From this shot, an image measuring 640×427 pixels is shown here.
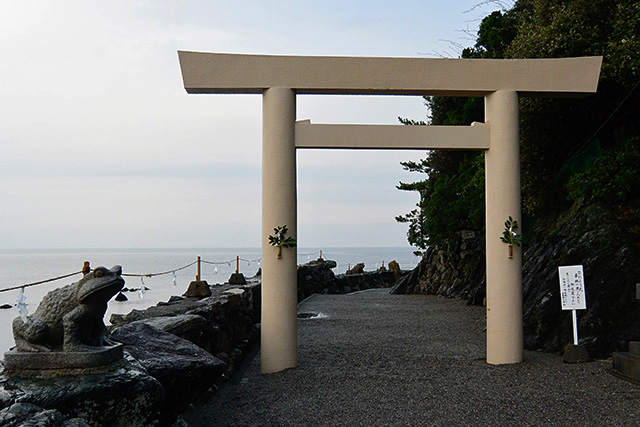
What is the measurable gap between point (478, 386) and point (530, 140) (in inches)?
204

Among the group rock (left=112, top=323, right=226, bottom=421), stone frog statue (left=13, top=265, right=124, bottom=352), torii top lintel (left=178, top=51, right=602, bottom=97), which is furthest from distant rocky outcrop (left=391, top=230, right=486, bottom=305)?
stone frog statue (left=13, top=265, right=124, bottom=352)

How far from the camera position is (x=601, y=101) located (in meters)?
8.82

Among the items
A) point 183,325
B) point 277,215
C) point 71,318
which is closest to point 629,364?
point 277,215

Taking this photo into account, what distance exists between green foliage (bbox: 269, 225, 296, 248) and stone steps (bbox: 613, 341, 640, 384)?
156 inches

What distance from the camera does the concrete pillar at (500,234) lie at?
6.63 m

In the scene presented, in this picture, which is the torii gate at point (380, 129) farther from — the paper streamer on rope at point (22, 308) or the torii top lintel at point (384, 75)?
the paper streamer on rope at point (22, 308)

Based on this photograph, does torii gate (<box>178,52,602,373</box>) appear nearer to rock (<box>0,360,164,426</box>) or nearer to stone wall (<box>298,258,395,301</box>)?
rock (<box>0,360,164,426</box>)

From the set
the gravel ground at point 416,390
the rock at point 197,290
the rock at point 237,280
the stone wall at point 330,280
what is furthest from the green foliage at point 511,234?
the stone wall at point 330,280

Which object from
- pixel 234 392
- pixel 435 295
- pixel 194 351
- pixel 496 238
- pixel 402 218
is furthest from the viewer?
pixel 402 218

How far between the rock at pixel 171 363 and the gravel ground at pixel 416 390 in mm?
718

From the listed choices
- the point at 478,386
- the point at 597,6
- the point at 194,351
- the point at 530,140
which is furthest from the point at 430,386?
the point at 597,6

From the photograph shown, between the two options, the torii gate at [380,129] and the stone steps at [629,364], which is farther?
the torii gate at [380,129]

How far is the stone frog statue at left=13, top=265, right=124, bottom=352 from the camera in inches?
132

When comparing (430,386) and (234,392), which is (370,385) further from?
(234,392)
